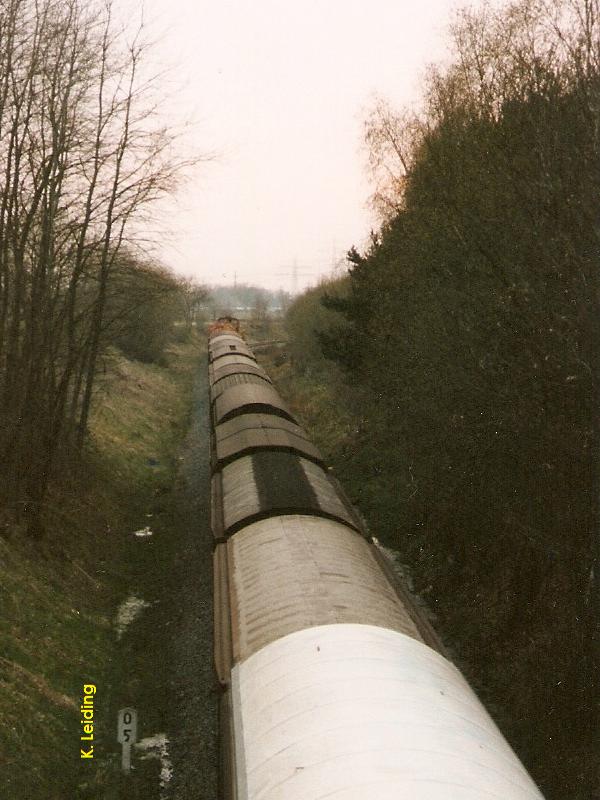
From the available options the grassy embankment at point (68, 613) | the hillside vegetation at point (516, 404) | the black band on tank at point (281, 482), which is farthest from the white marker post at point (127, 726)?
the hillside vegetation at point (516, 404)

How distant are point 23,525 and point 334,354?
47.0 feet

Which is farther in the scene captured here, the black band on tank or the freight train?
the black band on tank

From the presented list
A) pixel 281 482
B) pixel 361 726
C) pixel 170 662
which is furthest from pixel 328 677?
pixel 281 482

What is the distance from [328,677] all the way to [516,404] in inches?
252

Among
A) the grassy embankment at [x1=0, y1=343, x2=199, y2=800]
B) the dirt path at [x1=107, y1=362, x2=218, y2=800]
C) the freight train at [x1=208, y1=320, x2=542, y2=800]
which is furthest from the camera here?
the dirt path at [x1=107, y1=362, x2=218, y2=800]

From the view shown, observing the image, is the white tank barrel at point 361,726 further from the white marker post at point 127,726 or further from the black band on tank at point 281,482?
the black band on tank at point 281,482

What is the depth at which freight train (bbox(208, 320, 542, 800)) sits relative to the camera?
5.12 metres

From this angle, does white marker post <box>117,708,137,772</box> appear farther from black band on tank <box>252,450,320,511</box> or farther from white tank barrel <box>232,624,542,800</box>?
black band on tank <box>252,450,320,511</box>

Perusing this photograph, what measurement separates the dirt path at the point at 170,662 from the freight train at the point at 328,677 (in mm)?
1912

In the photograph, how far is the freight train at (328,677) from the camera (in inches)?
202

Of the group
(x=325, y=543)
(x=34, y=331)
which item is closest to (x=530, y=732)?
(x=325, y=543)

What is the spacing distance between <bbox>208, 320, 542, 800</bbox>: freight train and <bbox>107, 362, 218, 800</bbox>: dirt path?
1.91m

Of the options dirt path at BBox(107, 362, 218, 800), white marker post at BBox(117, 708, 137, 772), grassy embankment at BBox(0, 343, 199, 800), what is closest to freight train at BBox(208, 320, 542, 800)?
white marker post at BBox(117, 708, 137, 772)

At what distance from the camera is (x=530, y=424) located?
424 inches
